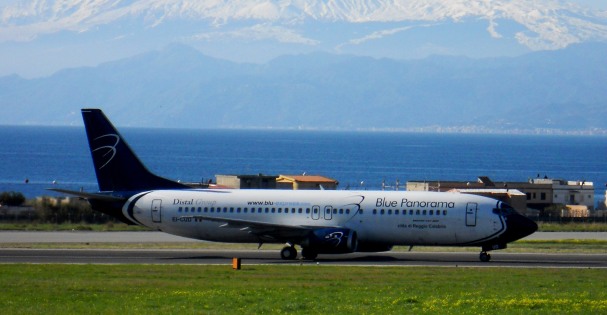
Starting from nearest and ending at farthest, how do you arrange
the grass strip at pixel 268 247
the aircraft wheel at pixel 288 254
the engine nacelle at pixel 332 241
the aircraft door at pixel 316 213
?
the engine nacelle at pixel 332 241 < the aircraft wheel at pixel 288 254 < the aircraft door at pixel 316 213 < the grass strip at pixel 268 247

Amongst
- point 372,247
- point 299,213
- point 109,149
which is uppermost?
point 109,149

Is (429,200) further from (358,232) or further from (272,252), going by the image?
(272,252)

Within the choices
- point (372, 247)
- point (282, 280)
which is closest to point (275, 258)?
point (372, 247)

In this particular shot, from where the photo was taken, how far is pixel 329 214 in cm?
5216

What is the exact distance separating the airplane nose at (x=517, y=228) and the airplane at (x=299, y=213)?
0.14 ft

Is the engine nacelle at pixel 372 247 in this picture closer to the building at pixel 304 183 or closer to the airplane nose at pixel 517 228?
the airplane nose at pixel 517 228

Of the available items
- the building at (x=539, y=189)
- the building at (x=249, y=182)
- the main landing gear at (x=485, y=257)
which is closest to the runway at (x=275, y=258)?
the main landing gear at (x=485, y=257)

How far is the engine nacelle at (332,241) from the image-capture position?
50.6 metres

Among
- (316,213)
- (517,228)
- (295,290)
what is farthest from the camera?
(316,213)

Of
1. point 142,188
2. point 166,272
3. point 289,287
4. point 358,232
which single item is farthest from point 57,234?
point 289,287

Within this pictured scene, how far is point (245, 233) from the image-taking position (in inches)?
2085

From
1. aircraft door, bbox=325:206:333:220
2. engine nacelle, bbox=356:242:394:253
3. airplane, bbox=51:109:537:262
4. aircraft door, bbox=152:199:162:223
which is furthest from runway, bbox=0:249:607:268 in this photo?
aircraft door, bbox=325:206:333:220

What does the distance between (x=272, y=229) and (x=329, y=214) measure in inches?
106

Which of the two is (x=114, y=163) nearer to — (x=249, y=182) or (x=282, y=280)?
(x=282, y=280)
